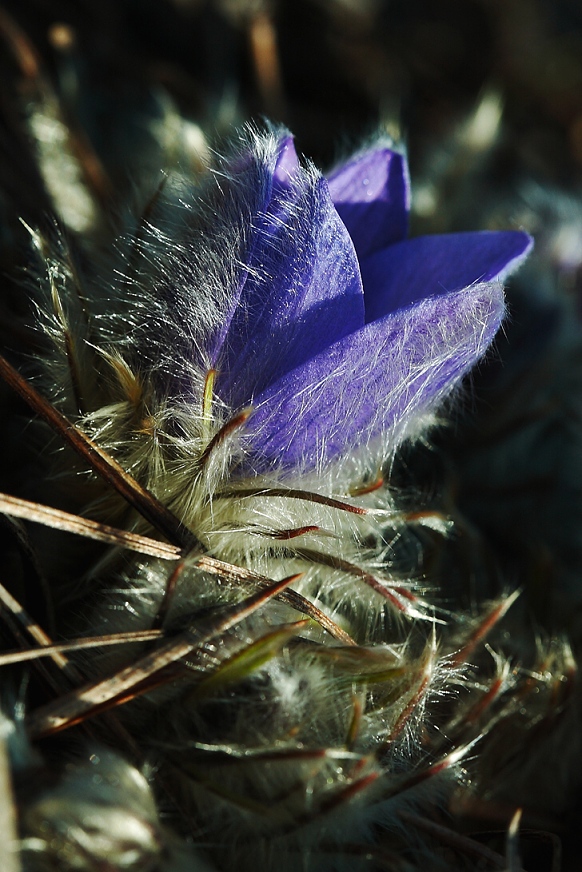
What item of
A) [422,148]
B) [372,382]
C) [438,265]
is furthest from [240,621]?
[422,148]

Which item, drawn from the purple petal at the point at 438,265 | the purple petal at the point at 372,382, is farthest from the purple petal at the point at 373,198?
the purple petal at the point at 372,382

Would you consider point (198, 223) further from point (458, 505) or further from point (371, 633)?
point (458, 505)

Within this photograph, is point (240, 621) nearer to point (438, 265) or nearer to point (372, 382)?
point (372, 382)

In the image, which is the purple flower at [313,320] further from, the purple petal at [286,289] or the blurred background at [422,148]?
the blurred background at [422,148]

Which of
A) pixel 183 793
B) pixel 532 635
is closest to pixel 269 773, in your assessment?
pixel 183 793

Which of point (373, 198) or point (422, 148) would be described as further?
point (422, 148)
